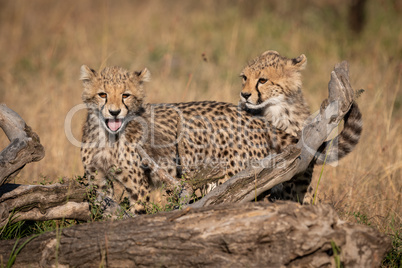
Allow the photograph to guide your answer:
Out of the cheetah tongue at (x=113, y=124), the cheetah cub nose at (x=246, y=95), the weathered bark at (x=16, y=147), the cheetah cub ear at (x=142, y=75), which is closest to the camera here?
the weathered bark at (x=16, y=147)

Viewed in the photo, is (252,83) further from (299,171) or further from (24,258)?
(24,258)

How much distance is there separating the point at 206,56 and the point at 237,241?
19.3ft

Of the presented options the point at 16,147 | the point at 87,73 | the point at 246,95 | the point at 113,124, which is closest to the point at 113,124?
the point at 113,124

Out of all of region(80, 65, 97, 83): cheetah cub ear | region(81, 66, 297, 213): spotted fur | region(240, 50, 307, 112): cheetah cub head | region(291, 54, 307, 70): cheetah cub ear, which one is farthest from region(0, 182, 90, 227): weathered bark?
region(291, 54, 307, 70): cheetah cub ear

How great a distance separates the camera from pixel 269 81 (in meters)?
4.55

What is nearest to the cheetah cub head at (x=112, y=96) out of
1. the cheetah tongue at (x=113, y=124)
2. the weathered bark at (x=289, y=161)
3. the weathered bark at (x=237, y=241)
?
the cheetah tongue at (x=113, y=124)

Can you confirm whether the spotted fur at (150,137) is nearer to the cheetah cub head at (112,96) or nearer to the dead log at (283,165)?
the cheetah cub head at (112,96)

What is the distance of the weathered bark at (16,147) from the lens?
288 centimetres

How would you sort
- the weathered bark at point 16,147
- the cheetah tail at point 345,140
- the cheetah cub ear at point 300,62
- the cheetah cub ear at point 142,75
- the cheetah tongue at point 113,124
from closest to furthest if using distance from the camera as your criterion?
the weathered bark at point 16,147 < the cheetah tail at point 345,140 < the cheetah tongue at point 113,124 < the cheetah cub ear at point 142,75 < the cheetah cub ear at point 300,62

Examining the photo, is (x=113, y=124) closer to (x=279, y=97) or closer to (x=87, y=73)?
(x=87, y=73)

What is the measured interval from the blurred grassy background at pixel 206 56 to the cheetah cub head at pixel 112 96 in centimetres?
95

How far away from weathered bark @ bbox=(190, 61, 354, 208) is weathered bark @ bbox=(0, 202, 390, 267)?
1.59ft

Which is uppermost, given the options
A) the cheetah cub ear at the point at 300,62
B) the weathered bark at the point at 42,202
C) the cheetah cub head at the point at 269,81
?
the cheetah cub ear at the point at 300,62

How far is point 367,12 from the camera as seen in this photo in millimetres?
9531
